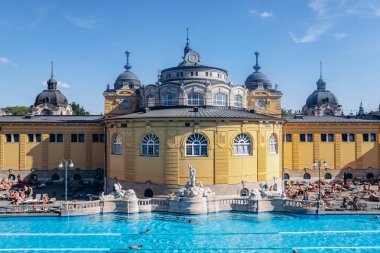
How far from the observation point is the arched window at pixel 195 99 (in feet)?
133

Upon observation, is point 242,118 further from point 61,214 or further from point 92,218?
point 61,214

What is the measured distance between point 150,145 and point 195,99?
30.9 ft

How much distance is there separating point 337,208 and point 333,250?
9.21 m

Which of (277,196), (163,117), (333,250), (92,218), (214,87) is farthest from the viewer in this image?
(214,87)

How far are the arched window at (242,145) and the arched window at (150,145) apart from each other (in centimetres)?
833

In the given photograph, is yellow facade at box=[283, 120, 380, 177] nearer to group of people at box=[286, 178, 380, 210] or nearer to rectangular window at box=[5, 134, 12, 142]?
group of people at box=[286, 178, 380, 210]

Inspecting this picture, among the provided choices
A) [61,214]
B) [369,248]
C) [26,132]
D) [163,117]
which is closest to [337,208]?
[369,248]

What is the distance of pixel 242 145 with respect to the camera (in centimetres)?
3491

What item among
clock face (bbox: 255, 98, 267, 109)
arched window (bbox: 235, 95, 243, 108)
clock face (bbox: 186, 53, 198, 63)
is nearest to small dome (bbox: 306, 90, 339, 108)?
clock face (bbox: 255, 98, 267, 109)

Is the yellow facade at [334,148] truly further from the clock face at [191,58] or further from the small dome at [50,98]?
the small dome at [50,98]

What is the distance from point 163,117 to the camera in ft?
109

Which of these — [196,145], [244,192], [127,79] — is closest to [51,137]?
[127,79]

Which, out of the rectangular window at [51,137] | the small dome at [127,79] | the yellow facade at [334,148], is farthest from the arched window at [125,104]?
the yellow facade at [334,148]

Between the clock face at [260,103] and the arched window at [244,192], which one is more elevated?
the clock face at [260,103]
